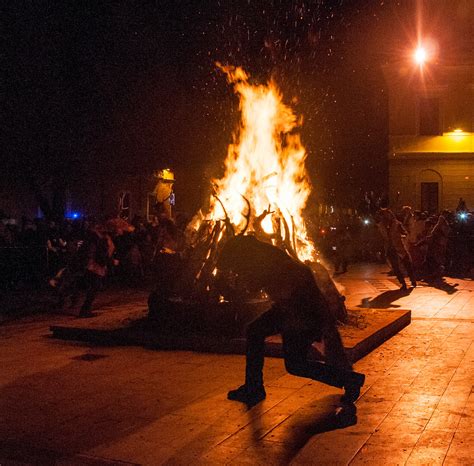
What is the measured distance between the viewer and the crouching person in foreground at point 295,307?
520cm

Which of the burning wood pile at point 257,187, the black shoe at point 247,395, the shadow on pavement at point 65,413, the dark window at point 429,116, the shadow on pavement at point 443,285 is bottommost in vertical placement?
the shadow on pavement at point 65,413

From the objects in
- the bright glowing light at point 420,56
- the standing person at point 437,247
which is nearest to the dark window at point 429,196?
the bright glowing light at point 420,56

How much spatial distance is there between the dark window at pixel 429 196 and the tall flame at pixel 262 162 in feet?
73.1

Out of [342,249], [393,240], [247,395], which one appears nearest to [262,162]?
[393,240]

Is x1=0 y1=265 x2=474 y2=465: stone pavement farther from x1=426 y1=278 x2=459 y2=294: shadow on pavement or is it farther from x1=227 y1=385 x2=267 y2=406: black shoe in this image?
x1=426 y1=278 x2=459 y2=294: shadow on pavement

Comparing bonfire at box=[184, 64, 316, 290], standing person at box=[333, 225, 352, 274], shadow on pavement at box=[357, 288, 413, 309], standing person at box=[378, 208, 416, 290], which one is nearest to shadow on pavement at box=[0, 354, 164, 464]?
bonfire at box=[184, 64, 316, 290]

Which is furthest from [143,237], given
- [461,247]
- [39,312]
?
[461,247]

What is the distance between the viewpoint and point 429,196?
3203 centimetres

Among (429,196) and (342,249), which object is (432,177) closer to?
(429,196)

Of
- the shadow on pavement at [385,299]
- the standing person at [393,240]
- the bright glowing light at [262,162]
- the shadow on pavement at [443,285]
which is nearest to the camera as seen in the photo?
the bright glowing light at [262,162]

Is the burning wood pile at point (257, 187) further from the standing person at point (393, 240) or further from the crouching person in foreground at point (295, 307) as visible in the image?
the crouching person in foreground at point (295, 307)

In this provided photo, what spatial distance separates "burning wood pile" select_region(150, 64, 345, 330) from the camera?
938 centimetres

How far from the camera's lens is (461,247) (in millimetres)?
19922

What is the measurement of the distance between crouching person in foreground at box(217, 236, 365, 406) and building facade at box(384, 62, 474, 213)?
90.1 ft
